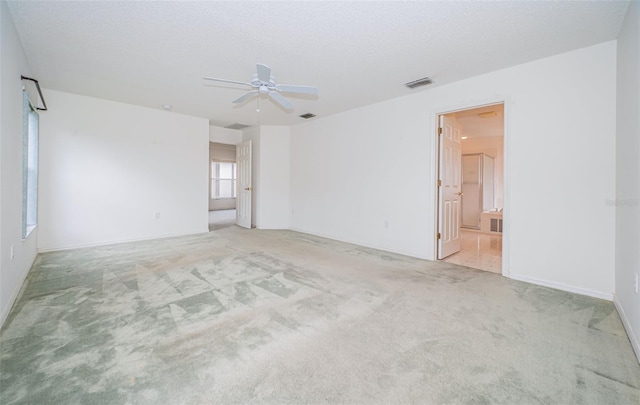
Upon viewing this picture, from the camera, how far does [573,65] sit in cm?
278

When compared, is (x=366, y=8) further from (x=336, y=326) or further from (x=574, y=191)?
(x=574, y=191)

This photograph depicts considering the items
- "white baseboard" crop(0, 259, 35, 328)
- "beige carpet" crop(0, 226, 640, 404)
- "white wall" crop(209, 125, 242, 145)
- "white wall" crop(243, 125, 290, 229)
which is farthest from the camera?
"white wall" crop(209, 125, 242, 145)

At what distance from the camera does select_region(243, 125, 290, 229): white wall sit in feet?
21.2

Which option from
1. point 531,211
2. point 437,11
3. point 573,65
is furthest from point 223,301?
point 573,65

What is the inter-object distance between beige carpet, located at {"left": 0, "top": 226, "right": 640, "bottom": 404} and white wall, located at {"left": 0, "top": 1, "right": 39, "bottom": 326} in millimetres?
234

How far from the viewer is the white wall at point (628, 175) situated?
6.36 ft

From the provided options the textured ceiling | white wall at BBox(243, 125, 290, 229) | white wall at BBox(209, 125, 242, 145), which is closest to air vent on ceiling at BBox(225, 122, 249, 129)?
white wall at BBox(209, 125, 242, 145)

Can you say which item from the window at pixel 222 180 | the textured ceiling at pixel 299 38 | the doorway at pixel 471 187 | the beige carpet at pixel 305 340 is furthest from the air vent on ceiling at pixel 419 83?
the window at pixel 222 180

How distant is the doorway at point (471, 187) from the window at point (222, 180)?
8.46 m

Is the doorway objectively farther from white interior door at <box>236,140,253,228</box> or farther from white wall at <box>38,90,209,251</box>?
white wall at <box>38,90,209,251</box>

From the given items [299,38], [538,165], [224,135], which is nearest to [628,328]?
[538,165]

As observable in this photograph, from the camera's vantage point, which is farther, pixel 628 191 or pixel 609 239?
pixel 609 239

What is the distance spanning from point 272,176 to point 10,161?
4439 millimetres

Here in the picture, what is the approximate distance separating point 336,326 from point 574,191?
276 centimetres
